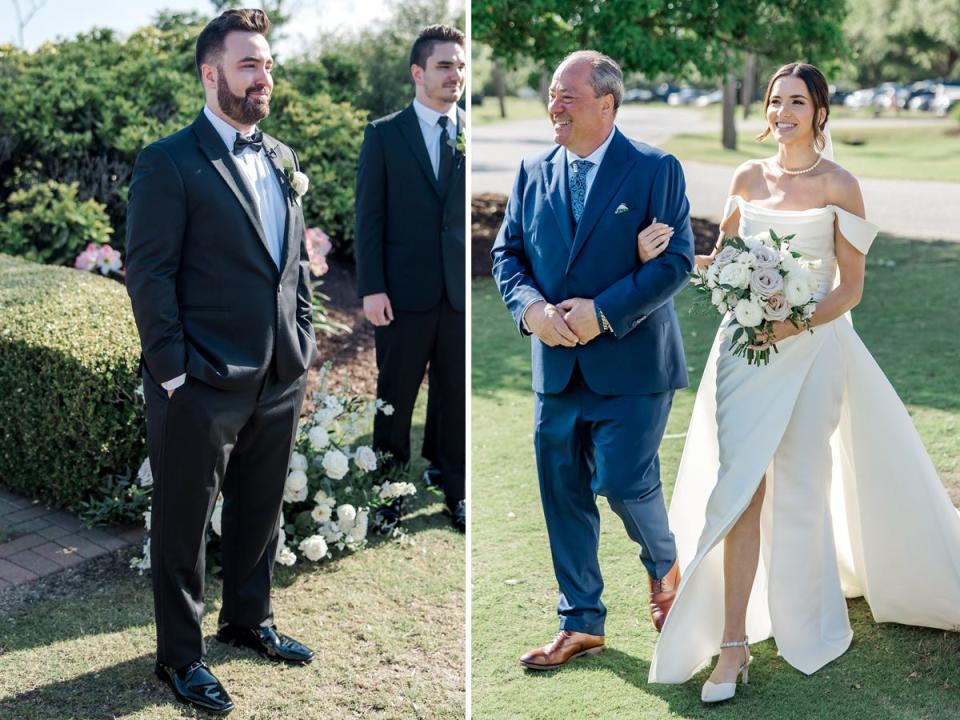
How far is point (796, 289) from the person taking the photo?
3873mm

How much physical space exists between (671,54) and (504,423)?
611 centimetres

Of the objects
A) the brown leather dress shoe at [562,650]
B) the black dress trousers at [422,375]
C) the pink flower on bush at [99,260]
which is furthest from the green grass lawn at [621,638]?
the pink flower on bush at [99,260]

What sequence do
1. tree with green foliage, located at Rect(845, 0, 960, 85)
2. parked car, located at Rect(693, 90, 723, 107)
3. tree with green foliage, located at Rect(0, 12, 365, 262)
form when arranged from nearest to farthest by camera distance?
1. tree with green foliage, located at Rect(0, 12, 365, 262)
2. tree with green foliage, located at Rect(845, 0, 960, 85)
3. parked car, located at Rect(693, 90, 723, 107)

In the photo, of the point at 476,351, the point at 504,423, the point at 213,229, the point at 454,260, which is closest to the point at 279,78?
the point at 476,351

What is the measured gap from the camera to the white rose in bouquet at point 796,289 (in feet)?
12.7

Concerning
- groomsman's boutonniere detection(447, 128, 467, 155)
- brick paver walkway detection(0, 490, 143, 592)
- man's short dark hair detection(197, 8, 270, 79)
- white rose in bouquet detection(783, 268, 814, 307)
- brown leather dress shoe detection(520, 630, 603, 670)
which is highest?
man's short dark hair detection(197, 8, 270, 79)

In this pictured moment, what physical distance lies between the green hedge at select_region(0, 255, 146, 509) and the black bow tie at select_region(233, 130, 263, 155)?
1953 millimetres

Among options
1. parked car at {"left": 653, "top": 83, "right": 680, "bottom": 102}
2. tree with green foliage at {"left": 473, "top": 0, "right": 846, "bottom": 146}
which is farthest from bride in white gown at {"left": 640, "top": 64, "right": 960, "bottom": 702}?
parked car at {"left": 653, "top": 83, "right": 680, "bottom": 102}

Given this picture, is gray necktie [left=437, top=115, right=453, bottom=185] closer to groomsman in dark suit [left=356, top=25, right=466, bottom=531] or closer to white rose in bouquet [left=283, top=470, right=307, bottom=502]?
groomsman in dark suit [left=356, top=25, right=466, bottom=531]

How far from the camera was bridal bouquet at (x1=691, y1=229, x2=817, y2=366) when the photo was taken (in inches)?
153

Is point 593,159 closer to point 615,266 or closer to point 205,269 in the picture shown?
point 615,266

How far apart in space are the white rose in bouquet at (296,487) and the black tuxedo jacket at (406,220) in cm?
96

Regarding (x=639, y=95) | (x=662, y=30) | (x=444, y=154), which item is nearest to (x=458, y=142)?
(x=444, y=154)

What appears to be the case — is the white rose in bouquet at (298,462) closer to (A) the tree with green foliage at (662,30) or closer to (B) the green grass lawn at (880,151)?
(A) the tree with green foliage at (662,30)
